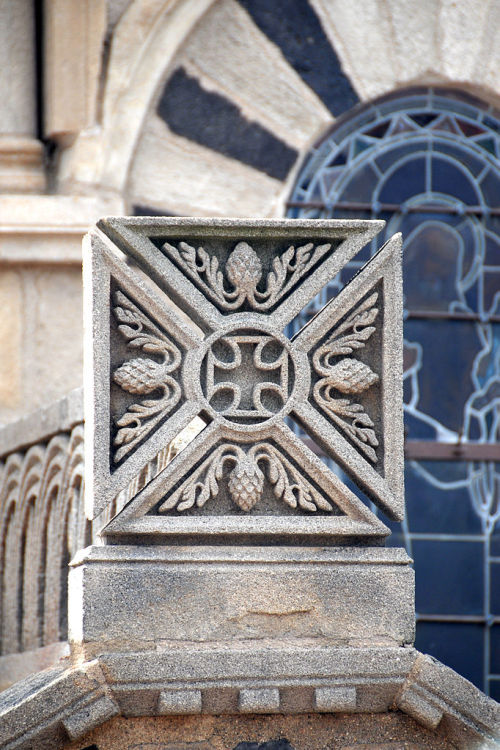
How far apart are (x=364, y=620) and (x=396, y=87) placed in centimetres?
363

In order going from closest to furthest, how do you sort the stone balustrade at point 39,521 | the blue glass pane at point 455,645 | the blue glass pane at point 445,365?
the stone balustrade at point 39,521 → the blue glass pane at point 455,645 → the blue glass pane at point 445,365

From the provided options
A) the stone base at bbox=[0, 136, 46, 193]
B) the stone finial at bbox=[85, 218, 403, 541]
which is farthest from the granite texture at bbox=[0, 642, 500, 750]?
the stone base at bbox=[0, 136, 46, 193]

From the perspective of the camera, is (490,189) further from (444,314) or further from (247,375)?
(247,375)

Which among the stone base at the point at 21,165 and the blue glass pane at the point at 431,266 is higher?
the stone base at the point at 21,165

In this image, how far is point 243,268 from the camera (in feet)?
10.8

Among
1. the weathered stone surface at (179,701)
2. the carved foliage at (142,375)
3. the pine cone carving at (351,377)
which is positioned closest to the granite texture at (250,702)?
the weathered stone surface at (179,701)

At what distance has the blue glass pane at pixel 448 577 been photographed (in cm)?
581

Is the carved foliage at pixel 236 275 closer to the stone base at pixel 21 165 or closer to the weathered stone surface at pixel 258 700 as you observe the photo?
the weathered stone surface at pixel 258 700

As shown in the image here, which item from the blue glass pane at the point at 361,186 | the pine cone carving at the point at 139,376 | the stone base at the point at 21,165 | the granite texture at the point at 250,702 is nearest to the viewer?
the granite texture at the point at 250,702

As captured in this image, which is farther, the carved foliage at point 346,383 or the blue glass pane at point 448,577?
the blue glass pane at point 448,577

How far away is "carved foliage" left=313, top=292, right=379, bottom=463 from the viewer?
3324mm

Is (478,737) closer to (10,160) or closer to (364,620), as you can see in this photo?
(364,620)

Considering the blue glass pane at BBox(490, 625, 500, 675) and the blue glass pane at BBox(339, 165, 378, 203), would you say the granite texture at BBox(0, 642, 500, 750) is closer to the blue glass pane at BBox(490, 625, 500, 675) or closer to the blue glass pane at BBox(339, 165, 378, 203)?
the blue glass pane at BBox(490, 625, 500, 675)

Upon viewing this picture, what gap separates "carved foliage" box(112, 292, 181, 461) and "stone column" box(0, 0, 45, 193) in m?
2.78
